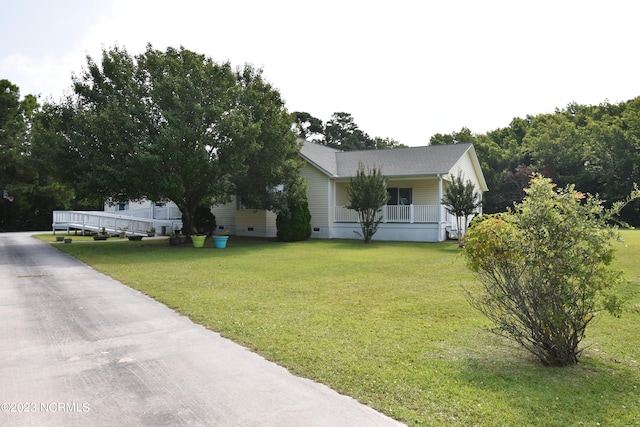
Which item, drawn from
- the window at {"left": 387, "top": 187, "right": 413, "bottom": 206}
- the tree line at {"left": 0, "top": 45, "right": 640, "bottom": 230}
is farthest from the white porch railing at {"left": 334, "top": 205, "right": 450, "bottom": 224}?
the tree line at {"left": 0, "top": 45, "right": 640, "bottom": 230}

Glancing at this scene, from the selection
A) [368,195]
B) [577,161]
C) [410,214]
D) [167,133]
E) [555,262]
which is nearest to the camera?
[555,262]

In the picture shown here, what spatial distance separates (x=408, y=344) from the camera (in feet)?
16.1

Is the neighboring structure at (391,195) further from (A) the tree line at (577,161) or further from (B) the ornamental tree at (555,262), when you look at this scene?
(B) the ornamental tree at (555,262)

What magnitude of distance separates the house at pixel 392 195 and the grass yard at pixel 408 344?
10270 mm

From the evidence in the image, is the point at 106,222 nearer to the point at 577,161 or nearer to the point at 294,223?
the point at 294,223

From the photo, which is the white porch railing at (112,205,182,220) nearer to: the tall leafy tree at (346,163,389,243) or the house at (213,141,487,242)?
the house at (213,141,487,242)

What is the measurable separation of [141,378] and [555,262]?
13.3 feet

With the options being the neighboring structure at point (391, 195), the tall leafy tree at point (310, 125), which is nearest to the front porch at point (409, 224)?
the neighboring structure at point (391, 195)

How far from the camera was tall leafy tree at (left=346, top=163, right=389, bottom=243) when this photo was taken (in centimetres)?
1928

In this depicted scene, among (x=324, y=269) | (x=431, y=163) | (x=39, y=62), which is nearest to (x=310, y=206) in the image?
(x=431, y=163)

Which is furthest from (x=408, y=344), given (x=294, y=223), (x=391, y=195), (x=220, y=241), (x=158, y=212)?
(x=158, y=212)

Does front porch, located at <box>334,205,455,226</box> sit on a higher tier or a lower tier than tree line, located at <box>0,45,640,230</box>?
lower

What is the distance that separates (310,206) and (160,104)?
9.28 m

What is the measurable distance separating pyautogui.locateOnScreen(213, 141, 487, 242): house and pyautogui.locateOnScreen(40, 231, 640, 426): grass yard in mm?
10270
